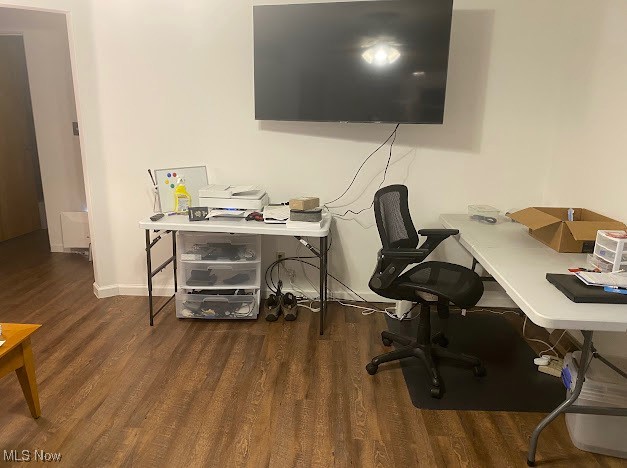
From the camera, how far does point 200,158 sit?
3.32 metres

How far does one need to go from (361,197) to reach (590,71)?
5.41 feet

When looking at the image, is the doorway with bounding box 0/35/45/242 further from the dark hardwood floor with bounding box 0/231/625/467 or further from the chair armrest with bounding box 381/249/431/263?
the chair armrest with bounding box 381/249/431/263

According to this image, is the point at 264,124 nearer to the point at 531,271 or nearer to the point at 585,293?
the point at 531,271

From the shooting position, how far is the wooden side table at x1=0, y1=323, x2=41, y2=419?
1.84 m

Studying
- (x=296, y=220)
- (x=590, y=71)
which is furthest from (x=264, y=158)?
(x=590, y=71)

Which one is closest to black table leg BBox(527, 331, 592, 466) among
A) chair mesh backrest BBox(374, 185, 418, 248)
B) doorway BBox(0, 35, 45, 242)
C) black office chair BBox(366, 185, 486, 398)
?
black office chair BBox(366, 185, 486, 398)

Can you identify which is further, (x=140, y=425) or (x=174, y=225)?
(x=174, y=225)

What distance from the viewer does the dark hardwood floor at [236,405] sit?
1902 millimetres

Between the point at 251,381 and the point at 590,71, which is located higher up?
the point at 590,71

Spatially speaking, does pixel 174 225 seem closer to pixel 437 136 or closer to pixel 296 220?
pixel 296 220

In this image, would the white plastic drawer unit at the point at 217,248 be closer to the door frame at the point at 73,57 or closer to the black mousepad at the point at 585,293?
the door frame at the point at 73,57

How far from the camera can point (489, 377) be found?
2.47 m

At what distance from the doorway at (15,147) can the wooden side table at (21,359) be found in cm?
359

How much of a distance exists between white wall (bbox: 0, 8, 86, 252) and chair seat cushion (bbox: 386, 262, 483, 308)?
3676 mm
